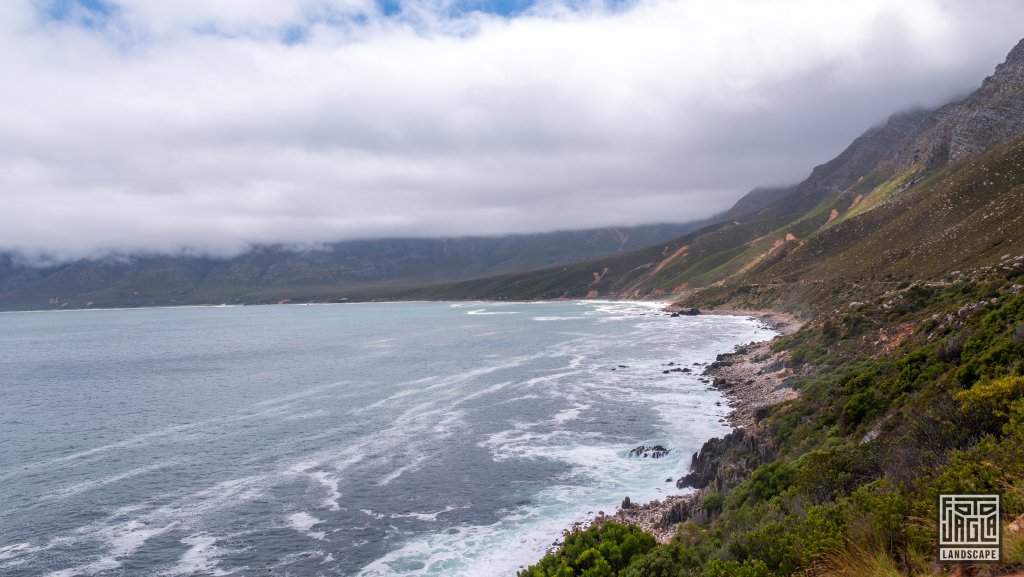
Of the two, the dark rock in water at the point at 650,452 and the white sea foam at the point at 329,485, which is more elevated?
the white sea foam at the point at 329,485

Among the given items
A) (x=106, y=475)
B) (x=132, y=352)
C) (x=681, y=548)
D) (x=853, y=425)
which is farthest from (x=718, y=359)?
(x=132, y=352)

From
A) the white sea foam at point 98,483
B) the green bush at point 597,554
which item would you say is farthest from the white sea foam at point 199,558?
the green bush at point 597,554

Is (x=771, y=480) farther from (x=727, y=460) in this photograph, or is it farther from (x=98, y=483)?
(x=98, y=483)

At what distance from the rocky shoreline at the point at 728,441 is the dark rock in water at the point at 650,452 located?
2.32 m

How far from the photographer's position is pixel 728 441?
2992 centimetres

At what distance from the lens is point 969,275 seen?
44.9m

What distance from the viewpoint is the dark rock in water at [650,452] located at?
33125 millimetres

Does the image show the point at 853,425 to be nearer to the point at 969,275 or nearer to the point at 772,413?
the point at 772,413

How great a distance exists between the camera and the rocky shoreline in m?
23.1

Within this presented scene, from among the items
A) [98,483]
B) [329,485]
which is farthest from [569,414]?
[98,483]

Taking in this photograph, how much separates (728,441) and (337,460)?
76.8 feet

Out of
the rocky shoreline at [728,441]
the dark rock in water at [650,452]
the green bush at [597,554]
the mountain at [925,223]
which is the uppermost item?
the mountain at [925,223]

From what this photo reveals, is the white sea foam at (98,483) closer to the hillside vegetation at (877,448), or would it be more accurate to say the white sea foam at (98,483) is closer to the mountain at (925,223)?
the hillside vegetation at (877,448)

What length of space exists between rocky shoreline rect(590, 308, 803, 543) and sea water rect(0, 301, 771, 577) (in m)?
1.44
